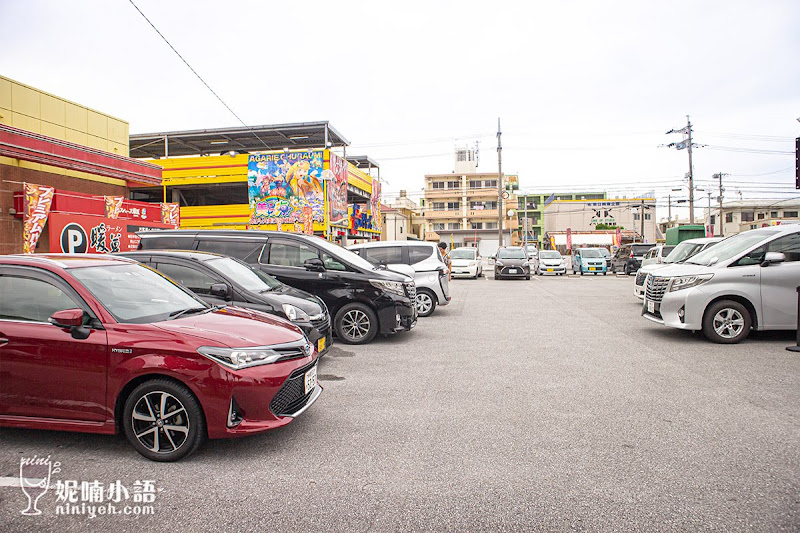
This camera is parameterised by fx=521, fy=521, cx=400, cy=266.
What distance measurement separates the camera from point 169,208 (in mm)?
20188

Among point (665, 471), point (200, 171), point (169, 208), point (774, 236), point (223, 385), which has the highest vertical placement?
point (200, 171)

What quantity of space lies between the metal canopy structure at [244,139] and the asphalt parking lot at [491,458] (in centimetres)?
2338

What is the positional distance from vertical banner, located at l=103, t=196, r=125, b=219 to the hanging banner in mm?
11745

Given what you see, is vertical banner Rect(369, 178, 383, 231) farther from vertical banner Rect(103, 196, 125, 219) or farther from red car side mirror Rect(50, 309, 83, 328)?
red car side mirror Rect(50, 309, 83, 328)

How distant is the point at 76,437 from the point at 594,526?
4.01m

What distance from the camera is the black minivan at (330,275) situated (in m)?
8.47

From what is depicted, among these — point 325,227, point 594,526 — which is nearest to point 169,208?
point 325,227

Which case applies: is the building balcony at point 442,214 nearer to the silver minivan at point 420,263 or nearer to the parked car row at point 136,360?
the silver minivan at point 420,263

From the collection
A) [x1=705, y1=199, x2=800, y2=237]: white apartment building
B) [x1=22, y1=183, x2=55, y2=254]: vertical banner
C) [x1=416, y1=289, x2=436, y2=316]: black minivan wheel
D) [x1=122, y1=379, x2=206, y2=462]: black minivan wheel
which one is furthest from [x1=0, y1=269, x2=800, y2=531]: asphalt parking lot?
[x1=705, y1=199, x2=800, y2=237]: white apartment building

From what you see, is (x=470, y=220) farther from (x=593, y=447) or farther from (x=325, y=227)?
(x=593, y=447)

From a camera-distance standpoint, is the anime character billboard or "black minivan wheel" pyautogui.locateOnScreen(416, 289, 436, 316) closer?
"black minivan wheel" pyautogui.locateOnScreen(416, 289, 436, 316)

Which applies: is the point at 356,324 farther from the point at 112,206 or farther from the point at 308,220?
the point at 308,220

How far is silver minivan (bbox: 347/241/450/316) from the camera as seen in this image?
12328 mm

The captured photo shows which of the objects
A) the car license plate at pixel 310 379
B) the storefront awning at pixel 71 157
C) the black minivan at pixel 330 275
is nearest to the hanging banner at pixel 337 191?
the storefront awning at pixel 71 157
